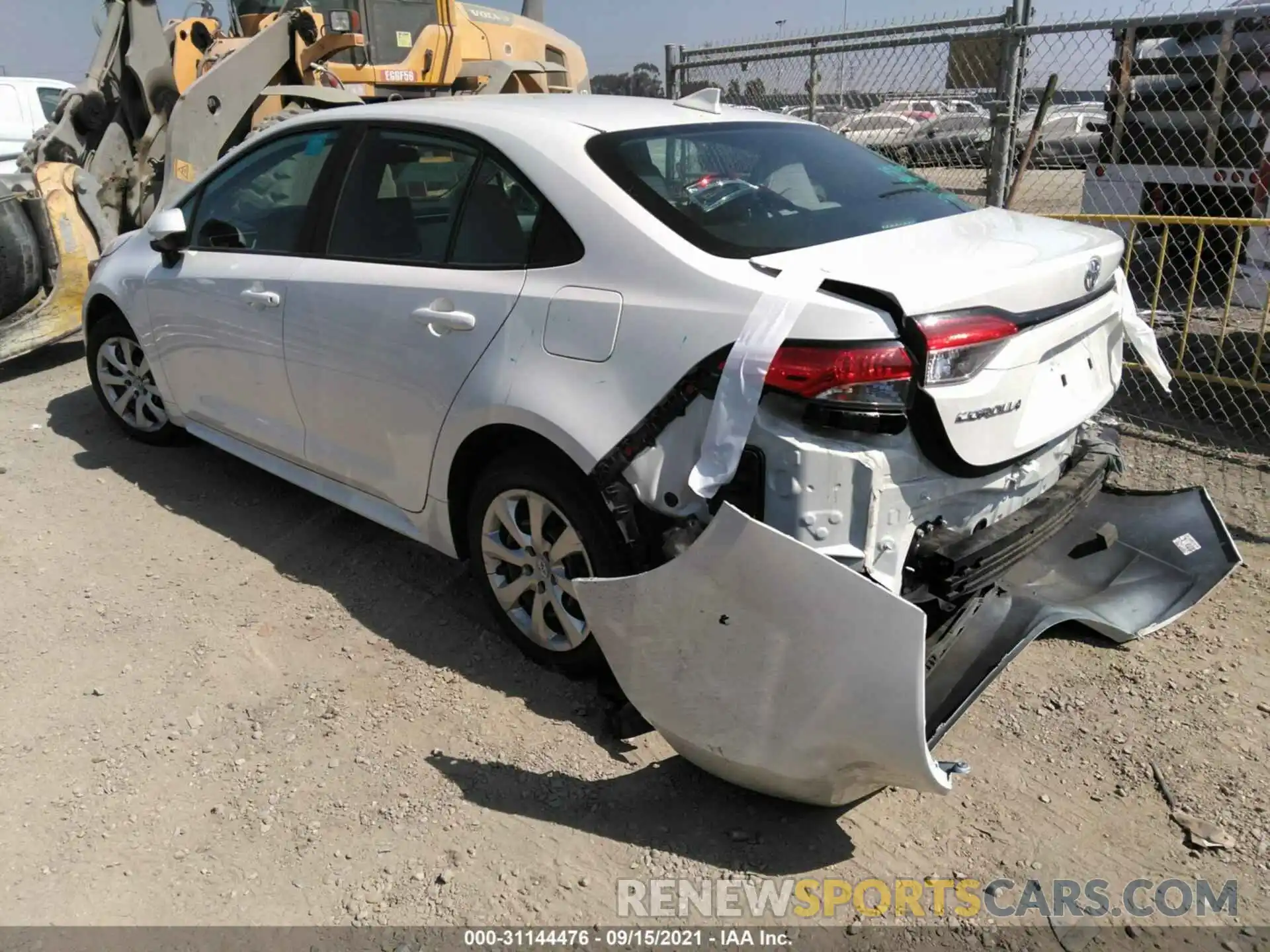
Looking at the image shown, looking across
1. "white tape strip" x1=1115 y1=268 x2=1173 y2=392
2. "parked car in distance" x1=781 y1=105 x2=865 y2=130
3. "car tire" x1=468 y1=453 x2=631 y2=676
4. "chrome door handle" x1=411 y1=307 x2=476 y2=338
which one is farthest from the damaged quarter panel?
"parked car in distance" x1=781 y1=105 x2=865 y2=130

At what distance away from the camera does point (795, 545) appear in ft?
7.30

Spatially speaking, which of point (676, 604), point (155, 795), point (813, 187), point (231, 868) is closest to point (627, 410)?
point (676, 604)

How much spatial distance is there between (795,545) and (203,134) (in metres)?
7.66

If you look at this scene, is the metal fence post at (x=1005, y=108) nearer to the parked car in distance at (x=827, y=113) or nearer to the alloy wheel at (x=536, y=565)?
the parked car in distance at (x=827, y=113)

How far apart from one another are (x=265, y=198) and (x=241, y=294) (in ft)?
1.65

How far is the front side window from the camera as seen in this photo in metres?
3.89

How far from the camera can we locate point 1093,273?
2.88 meters

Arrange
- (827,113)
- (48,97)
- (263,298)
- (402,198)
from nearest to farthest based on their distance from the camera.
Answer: (402,198) < (263,298) < (827,113) < (48,97)

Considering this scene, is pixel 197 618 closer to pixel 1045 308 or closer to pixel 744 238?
pixel 744 238

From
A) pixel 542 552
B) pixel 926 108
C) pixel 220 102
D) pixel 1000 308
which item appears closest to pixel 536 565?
pixel 542 552

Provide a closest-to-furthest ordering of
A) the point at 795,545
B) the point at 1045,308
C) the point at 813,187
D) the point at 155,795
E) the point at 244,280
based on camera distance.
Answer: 1. the point at 795,545
2. the point at 1045,308
3. the point at 155,795
4. the point at 813,187
5. the point at 244,280

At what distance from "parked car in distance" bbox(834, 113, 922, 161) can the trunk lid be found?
16.3 ft

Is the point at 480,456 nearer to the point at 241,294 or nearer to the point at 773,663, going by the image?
the point at 773,663

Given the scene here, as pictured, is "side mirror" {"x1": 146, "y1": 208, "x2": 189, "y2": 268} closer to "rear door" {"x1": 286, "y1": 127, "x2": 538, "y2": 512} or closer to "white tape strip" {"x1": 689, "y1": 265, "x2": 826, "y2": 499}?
"rear door" {"x1": 286, "y1": 127, "x2": 538, "y2": 512}
